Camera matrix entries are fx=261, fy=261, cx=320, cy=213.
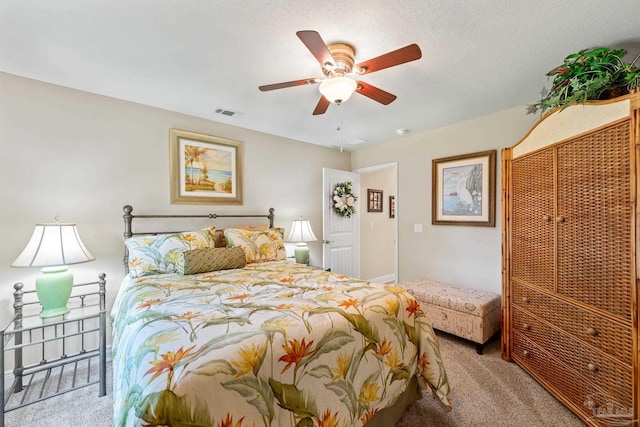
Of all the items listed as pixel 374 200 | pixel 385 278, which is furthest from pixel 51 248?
pixel 385 278

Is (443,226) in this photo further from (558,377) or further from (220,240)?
(220,240)

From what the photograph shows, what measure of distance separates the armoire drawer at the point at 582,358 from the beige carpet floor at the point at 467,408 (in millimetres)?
322

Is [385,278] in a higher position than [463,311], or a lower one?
lower

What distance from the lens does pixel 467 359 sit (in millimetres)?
2410

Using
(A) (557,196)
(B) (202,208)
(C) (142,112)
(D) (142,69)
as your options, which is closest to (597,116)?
(A) (557,196)

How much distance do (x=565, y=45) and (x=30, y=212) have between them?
4.27 metres

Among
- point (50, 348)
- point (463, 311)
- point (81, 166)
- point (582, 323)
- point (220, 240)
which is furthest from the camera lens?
point (220, 240)

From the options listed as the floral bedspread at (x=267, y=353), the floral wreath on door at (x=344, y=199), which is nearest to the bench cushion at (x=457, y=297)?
the floral bedspread at (x=267, y=353)

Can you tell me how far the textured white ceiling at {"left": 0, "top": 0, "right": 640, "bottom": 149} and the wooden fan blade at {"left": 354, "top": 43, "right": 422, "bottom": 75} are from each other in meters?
0.21

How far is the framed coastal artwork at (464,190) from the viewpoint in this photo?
10.0ft

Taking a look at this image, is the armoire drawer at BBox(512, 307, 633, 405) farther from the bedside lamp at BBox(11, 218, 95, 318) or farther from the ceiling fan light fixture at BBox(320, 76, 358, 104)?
the bedside lamp at BBox(11, 218, 95, 318)

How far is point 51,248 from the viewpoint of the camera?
6.32 feet

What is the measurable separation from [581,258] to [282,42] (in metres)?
2.40

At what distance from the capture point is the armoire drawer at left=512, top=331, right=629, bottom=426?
159 centimetres
